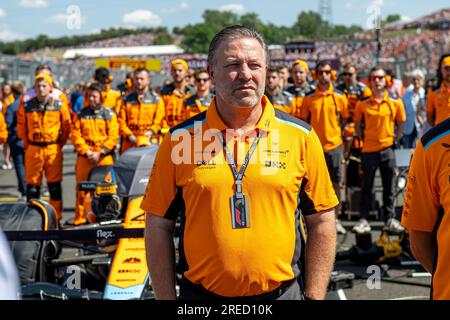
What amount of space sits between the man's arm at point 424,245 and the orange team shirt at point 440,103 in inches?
232

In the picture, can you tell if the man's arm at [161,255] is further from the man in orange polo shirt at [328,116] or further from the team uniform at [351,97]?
the team uniform at [351,97]

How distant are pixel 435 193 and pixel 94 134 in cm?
694

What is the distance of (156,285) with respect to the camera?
271 centimetres

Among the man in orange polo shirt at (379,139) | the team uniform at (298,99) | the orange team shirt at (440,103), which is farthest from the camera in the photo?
the team uniform at (298,99)

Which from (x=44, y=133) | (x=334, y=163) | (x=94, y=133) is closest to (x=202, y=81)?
(x=94, y=133)

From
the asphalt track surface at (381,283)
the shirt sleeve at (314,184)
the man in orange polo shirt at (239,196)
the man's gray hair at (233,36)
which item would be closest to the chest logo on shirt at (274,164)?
the man in orange polo shirt at (239,196)

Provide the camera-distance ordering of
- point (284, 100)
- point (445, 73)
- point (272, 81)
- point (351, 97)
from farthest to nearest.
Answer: point (351, 97) < point (284, 100) < point (272, 81) < point (445, 73)

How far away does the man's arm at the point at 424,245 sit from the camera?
2.55m

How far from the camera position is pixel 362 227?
8195 mm

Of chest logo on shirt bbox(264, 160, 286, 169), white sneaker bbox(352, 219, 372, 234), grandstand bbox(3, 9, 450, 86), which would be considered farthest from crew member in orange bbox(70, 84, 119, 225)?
grandstand bbox(3, 9, 450, 86)

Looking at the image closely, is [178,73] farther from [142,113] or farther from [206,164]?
[206,164]

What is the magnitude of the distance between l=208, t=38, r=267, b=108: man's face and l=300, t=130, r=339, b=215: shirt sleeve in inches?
11.5

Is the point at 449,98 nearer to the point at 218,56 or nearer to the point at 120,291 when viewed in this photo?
the point at 120,291

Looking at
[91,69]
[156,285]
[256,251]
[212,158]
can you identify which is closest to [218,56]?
[212,158]
